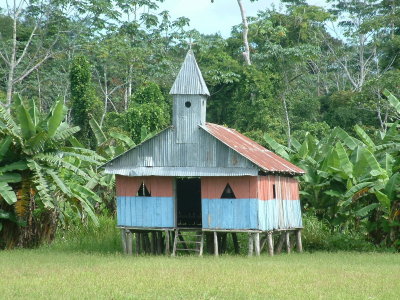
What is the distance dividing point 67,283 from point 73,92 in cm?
2128

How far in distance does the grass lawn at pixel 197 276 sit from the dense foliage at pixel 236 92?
2766 mm

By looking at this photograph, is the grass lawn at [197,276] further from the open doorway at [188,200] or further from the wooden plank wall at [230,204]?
the open doorway at [188,200]

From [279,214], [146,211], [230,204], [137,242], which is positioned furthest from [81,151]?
[279,214]

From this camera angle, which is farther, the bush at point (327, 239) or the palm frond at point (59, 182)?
the bush at point (327, 239)

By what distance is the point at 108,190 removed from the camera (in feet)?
109

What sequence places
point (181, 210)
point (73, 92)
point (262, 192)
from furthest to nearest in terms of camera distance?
point (73, 92)
point (181, 210)
point (262, 192)

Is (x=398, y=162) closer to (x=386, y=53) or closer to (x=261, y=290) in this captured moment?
(x=261, y=290)

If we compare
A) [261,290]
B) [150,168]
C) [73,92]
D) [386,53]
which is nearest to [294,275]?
[261,290]

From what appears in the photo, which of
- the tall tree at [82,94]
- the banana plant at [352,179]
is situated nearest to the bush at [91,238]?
the banana plant at [352,179]

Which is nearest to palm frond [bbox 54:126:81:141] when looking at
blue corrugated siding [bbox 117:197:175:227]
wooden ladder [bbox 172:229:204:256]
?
blue corrugated siding [bbox 117:197:175:227]

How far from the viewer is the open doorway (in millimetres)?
29375

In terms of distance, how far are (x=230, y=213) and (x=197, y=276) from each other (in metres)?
6.09

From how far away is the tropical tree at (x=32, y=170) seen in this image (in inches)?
1001

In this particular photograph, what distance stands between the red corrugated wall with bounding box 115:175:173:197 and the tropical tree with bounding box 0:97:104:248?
98cm
